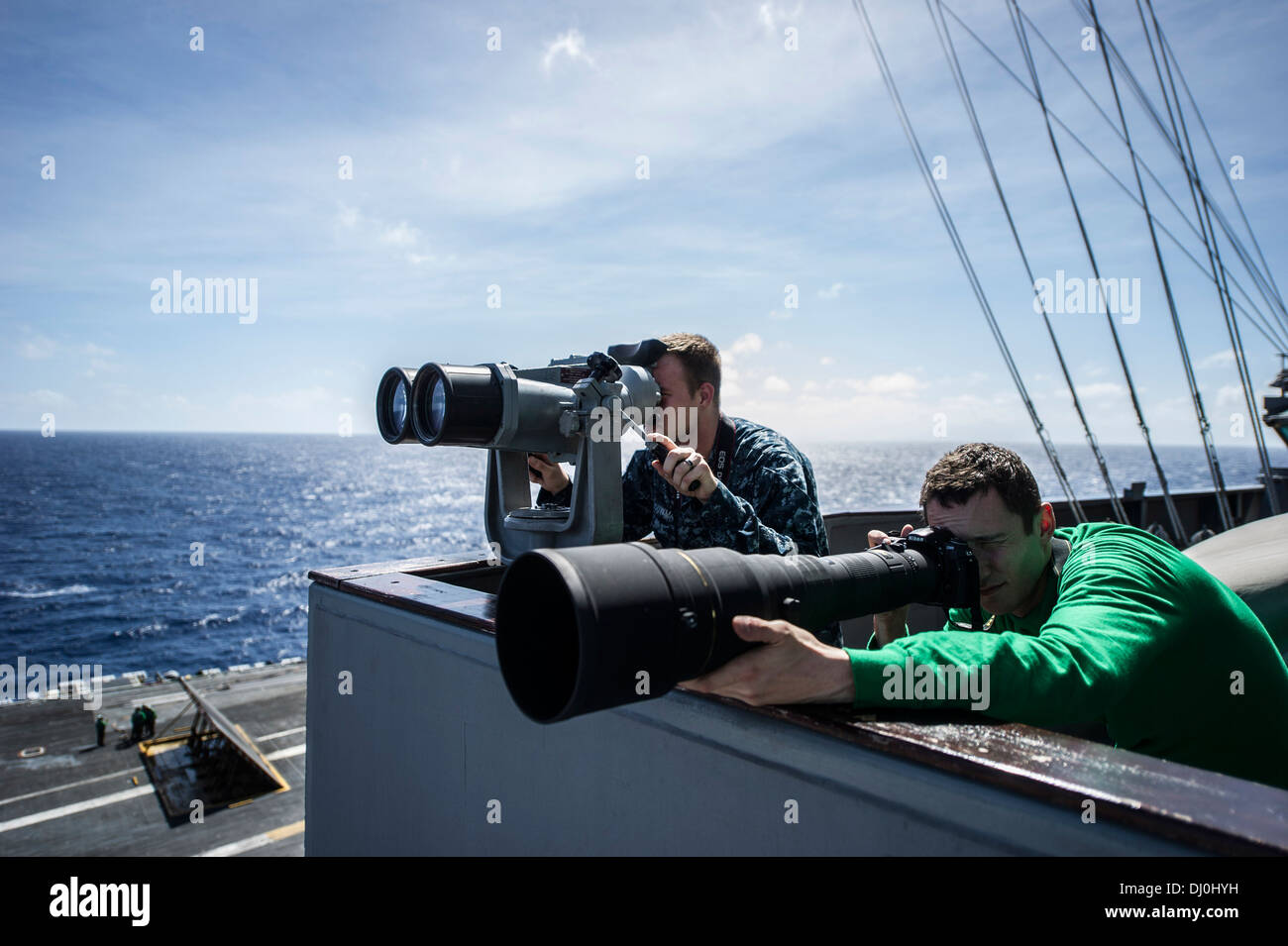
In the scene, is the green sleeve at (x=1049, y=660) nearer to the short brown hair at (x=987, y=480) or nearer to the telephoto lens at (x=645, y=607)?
the telephoto lens at (x=645, y=607)

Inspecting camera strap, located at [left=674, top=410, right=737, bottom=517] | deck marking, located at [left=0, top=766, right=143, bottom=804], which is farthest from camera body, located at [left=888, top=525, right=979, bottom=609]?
deck marking, located at [left=0, top=766, right=143, bottom=804]

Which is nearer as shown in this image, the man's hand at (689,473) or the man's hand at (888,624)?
the man's hand at (888,624)

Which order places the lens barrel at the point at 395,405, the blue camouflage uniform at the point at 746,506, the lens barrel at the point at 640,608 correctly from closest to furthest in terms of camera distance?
the lens barrel at the point at 640,608 < the blue camouflage uniform at the point at 746,506 < the lens barrel at the point at 395,405

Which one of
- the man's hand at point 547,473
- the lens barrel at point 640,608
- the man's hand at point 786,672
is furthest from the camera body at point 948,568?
the man's hand at point 547,473

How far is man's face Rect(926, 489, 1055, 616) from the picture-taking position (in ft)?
6.70

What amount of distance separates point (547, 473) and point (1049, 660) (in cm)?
229

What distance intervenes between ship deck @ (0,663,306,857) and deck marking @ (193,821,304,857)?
0.03 metres

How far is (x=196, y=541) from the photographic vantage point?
238 ft

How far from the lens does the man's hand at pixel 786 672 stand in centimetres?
129

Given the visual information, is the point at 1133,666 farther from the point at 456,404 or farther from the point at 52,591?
the point at 52,591

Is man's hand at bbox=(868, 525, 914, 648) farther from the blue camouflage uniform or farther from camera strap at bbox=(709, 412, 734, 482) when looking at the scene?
camera strap at bbox=(709, 412, 734, 482)

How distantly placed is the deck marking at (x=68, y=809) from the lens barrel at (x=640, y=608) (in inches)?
1037
